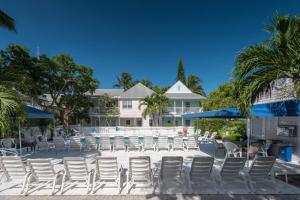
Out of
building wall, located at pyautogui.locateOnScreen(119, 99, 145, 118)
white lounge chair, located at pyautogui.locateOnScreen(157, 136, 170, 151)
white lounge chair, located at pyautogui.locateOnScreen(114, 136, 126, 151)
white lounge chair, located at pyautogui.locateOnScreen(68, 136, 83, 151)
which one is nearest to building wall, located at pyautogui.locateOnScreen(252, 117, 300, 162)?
white lounge chair, located at pyautogui.locateOnScreen(157, 136, 170, 151)

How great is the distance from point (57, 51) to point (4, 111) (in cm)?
2129

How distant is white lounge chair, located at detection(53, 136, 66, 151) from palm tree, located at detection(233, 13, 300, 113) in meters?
11.0

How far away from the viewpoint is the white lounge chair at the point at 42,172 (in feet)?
17.4

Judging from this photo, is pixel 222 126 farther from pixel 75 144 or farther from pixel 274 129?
pixel 75 144

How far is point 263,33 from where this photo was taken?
6066mm

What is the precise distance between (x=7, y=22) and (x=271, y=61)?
36.0 ft

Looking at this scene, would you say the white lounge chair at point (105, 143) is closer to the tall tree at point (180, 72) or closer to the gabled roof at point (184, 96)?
the gabled roof at point (184, 96)

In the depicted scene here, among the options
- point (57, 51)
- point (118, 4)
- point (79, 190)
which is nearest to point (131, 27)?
point (118, 4)

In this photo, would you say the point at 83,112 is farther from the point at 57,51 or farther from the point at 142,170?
the point at 142,170

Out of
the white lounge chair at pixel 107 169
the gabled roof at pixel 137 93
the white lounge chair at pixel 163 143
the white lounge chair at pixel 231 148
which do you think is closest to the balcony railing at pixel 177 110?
→ the gabled roof at pixel 137 93

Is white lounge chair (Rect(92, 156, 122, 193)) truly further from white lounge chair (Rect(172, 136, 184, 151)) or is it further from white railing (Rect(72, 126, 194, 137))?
white railing (Rect(72, 126, 194, 137))

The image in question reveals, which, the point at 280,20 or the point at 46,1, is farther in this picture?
the point at 46,1

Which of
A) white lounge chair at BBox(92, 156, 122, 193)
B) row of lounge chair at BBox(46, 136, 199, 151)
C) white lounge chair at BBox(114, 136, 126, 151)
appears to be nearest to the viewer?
white lounge chair at BBox(92, 156, 122, 193)

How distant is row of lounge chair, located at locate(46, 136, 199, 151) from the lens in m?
12.1
